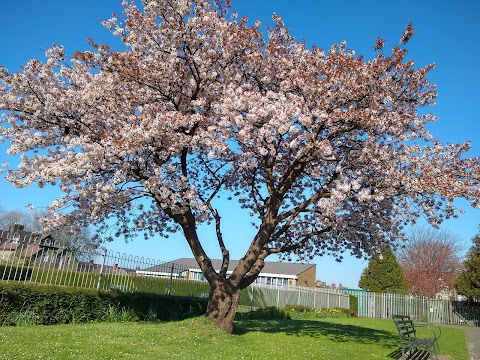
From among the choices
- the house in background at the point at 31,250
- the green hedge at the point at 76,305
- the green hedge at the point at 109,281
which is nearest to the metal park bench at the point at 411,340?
the green hedge at the point at 76,305

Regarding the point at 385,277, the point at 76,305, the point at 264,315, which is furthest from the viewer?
the point at 385,277

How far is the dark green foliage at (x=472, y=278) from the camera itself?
28188 millimetres

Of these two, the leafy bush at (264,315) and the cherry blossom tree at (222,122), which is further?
the leafy bush at (264,315)

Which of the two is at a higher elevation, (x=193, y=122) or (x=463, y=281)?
(x=193, y=122)

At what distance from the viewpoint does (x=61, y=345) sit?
298 inches

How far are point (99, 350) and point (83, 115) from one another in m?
6.90

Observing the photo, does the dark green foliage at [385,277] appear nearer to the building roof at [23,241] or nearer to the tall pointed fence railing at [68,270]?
the tall pointed fence railing at [68,270]

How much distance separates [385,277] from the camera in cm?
3609

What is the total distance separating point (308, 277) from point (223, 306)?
141ft

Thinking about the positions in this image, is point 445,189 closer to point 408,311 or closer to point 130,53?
point 130,53

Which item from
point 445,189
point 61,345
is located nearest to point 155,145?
point 61,345

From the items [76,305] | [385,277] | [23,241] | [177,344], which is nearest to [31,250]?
[23,241]

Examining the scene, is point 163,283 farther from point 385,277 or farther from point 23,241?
point 385,277

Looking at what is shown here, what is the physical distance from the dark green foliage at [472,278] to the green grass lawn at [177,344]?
17812 millimetres
